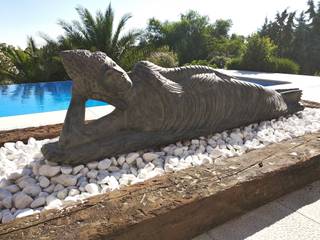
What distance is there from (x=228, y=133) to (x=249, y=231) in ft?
3.85

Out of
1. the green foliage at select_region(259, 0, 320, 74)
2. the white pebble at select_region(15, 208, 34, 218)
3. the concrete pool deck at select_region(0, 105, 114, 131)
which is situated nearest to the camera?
the white pebble at select_region(15, 208, 34, 218)

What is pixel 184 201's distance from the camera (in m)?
1.32

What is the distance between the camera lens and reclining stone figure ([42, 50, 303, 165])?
186cm

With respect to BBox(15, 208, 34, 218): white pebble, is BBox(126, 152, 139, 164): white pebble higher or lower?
higher

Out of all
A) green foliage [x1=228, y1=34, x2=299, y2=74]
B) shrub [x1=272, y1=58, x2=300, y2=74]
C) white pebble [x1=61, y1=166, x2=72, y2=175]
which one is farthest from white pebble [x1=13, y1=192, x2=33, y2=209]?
shrub [x1=272, y1=58, x2=300, y2=74]

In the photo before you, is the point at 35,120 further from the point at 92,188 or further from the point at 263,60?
the point at 263,60

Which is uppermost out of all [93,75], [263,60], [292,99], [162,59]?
[263,60]

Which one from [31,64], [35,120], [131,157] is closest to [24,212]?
[131,157]

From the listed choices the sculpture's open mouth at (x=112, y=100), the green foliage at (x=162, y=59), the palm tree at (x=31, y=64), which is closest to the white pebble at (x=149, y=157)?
the sculpture's open mouth at (x=112, y=100)

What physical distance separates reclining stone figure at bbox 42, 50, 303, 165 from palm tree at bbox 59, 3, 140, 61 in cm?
740

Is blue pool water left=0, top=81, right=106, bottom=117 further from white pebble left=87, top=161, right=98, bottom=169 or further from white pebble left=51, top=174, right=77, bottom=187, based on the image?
white pebble left=51, top=174, right=77, bottom=187

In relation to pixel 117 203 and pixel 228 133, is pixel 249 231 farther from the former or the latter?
pixel 228 133

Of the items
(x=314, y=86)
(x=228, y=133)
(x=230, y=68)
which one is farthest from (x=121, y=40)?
(x=228, y=133)

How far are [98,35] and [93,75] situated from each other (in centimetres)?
815
